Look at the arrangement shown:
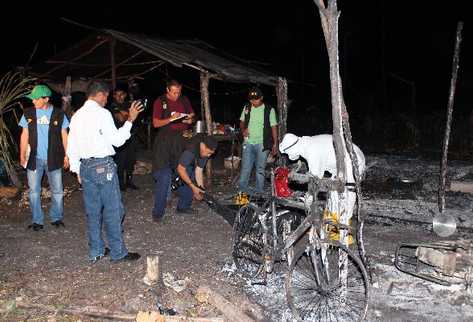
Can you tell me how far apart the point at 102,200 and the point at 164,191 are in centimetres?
190

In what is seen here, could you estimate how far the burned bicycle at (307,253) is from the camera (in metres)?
4.48

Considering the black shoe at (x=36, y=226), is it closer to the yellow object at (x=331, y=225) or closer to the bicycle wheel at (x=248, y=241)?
the bicycle wheel at (x=248, y=241)

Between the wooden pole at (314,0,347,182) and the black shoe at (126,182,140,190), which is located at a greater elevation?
the wooden pole at (314,0,347,182)

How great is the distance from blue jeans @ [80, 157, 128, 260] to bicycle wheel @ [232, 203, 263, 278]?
1.39m

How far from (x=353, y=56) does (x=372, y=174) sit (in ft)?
69.1

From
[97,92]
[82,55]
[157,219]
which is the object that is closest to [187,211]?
[157,219]

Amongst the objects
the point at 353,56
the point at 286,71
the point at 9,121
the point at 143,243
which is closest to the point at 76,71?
the point at 9,121

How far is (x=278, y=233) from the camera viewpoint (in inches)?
211

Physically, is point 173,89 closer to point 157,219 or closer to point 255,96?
point 255,96

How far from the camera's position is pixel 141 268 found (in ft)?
18.6

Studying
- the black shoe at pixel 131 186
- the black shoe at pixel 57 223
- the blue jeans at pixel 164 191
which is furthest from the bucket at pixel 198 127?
the black shoe at pixel 57 223

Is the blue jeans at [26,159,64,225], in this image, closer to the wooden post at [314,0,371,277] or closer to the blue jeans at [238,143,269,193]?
the blue jeans at [238,143,269,193]

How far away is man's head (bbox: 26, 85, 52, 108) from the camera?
661cm

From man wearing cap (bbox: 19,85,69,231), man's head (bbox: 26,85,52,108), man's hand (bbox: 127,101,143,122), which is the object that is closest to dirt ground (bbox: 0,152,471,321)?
man wearing cap (bbox: 19,85,69,231)
